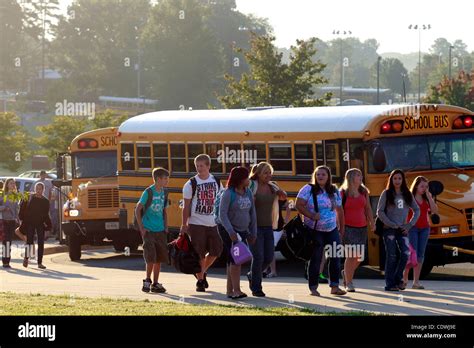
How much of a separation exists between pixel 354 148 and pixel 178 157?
4.72m

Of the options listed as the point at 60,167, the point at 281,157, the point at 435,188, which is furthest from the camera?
the point at 60,167

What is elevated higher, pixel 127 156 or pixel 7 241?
pixel 127 156

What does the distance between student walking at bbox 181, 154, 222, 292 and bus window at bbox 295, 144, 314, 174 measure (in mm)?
4741

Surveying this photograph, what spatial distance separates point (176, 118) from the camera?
24.4 metres

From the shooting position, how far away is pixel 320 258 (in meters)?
15.9

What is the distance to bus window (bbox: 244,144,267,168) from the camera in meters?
22.0

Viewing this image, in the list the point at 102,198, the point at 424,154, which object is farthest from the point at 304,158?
the point at 102,198

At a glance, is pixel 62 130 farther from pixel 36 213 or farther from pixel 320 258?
pixel 320 258

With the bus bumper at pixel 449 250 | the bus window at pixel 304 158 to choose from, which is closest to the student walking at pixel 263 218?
the bus bumper at pixel 449 250

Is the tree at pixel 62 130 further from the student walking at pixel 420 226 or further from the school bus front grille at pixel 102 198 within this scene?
the student walking at pixel 420 226

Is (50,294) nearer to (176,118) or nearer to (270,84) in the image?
(176,118)

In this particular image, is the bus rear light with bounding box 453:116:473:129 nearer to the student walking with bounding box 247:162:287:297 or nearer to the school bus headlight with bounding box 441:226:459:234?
the school bus headlight with bounding box 441:226:459:234

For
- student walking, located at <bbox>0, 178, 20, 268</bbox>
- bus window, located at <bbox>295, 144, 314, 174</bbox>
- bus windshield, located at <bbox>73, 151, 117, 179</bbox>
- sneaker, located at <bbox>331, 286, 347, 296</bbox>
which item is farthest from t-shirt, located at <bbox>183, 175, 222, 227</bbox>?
bus windshield, located at <bbox>73, 151, 117, 179</bbox>

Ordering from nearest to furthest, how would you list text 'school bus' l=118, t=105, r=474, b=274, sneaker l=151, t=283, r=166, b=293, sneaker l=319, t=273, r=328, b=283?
sneaker l=151, t=283, r=166, b=293 → sneaker l=319, t=273, r=328, b=283 → text 'school bus' l=118, t=105, r=474, b=274
